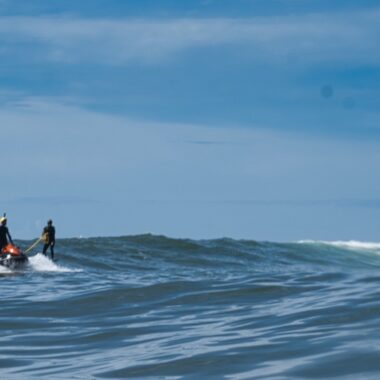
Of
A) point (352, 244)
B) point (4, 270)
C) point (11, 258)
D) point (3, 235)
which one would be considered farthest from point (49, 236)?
point (352, 244)

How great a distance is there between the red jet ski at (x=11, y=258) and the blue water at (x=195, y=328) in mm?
3972

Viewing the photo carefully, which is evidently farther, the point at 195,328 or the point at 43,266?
the point at 43,266

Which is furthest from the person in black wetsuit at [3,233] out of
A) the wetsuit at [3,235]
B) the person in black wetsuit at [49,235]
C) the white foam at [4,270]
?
the person in black wetsuit at [49,235]

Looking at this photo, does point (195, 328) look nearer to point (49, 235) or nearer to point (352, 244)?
point (49, 235)

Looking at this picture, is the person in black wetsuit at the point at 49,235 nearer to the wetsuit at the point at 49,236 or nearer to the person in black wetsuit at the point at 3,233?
the wetsuit at the point at 49,236

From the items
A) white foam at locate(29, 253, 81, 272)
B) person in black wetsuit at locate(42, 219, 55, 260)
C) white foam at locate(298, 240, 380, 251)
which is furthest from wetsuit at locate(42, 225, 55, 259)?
white foam at locate(298, 240, 380, 251)

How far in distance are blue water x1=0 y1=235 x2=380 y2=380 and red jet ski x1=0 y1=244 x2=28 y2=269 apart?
3972mm

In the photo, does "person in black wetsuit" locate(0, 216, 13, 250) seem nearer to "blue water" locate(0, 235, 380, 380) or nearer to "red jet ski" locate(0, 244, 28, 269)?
"red jet ski" locate(0, 244, 28, 269)

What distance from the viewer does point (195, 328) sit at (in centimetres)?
1011

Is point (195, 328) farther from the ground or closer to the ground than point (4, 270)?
closer to the ground

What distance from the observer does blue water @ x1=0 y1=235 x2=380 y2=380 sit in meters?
7.62

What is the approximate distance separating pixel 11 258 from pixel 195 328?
1320 centimetres

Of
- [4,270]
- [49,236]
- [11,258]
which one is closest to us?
[4,270]

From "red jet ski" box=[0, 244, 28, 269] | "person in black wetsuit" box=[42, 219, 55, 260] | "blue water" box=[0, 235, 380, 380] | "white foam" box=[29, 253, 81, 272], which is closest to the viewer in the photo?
"blue water" box=[0, 235, 380, 380]
